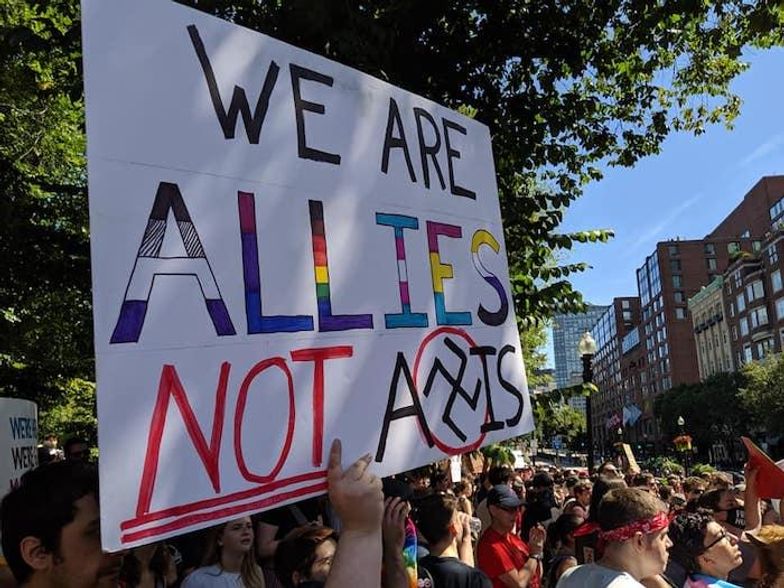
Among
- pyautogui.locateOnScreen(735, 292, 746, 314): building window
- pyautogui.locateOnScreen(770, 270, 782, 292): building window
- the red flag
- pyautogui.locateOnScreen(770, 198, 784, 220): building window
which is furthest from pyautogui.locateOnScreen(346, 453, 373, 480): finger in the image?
pyautogui.locateOnScreen(770, 198, 784, 220): building window

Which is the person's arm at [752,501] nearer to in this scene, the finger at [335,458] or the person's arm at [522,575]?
the person's arm at [522,575]

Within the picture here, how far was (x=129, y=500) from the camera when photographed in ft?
4.66

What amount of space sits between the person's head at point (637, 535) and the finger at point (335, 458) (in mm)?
1516

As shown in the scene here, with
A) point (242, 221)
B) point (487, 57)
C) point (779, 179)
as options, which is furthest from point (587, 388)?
point (779, 179)

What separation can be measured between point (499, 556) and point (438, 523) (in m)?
0.99

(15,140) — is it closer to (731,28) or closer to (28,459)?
(28,459)

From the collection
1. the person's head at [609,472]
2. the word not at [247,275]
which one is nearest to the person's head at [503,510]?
the person's head at [609,472]

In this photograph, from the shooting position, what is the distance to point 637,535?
9.14ft

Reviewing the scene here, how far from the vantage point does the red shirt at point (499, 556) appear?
4.65m

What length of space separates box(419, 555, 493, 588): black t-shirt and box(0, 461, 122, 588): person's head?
2390 millimetres

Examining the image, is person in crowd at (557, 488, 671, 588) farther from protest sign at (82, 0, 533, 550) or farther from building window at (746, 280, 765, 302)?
building window at (746, 280, 765, 302)

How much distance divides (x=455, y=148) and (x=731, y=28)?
22.1 ft

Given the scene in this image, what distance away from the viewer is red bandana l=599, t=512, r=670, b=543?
2785 mm

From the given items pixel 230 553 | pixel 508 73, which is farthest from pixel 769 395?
pixel 230 553
